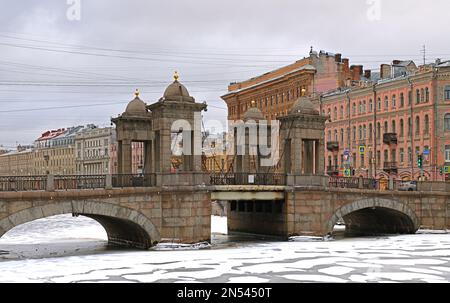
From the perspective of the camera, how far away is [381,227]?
2066 inches

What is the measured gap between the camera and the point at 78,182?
124 feet

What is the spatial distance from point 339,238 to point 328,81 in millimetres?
35224

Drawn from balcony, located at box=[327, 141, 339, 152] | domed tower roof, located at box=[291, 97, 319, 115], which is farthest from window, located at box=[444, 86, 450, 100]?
domed tower roof, located at box=[291, 97, 319, 115]

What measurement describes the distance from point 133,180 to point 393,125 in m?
34.2

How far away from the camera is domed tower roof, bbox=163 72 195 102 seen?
135 ft

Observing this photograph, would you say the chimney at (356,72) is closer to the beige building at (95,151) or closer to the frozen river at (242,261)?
the frozen river at (242,261)

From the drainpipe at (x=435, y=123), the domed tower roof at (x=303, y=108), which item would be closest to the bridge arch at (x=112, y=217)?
the domed tower roof at (x=303, y=108)

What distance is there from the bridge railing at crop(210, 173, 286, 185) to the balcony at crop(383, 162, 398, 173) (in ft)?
80.9

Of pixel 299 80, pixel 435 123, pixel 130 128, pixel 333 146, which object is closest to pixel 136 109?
pixel 130 128

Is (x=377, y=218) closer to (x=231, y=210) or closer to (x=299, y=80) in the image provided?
(x=231, y=210)

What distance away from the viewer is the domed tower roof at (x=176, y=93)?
4100 cm

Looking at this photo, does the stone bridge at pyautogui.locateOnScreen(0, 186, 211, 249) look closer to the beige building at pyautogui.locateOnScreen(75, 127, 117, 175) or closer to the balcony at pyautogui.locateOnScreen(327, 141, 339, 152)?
the balcony at pyautogui.locateOnScreen(327, 141, 339, 152)

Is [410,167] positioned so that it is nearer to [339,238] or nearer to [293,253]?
[339,238]

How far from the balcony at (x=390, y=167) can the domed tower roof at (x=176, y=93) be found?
103ft
